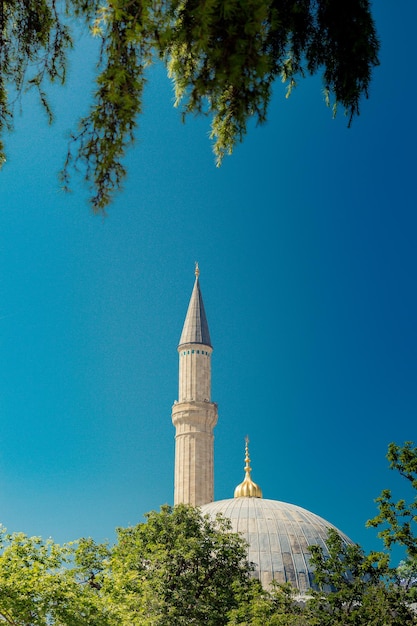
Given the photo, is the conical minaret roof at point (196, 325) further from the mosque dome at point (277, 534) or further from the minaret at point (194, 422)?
the mosque dome at point (277, 534)

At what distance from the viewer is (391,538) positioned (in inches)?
727

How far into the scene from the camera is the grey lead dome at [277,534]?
3650 cm

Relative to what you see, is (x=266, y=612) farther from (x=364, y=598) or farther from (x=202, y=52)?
(x=202, y=52)

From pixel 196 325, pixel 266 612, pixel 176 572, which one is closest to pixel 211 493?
pixel 196 325

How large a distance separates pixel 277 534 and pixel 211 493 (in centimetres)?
897

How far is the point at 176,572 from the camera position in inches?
Answer: 1038

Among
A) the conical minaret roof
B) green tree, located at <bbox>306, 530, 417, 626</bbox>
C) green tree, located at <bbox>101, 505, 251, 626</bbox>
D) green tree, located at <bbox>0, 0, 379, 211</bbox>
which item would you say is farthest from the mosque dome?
green tree, located at <bbox>0, 0, 379, 211</bbox>

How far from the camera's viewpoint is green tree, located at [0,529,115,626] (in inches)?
741

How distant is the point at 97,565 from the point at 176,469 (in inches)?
846

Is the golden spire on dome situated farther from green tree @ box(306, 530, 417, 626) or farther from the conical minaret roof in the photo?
green tree @ box(306, 530, 417, 626)

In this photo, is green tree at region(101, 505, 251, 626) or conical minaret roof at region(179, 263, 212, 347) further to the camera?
conical minaret roof at region(179, 263, 212, 347)

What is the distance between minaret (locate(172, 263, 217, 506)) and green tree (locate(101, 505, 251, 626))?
16869 millimetres

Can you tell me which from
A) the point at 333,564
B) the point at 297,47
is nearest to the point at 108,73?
the point at 297,47

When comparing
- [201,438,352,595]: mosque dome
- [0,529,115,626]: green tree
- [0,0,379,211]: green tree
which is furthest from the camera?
[201,438,352,595]: mosque dome
